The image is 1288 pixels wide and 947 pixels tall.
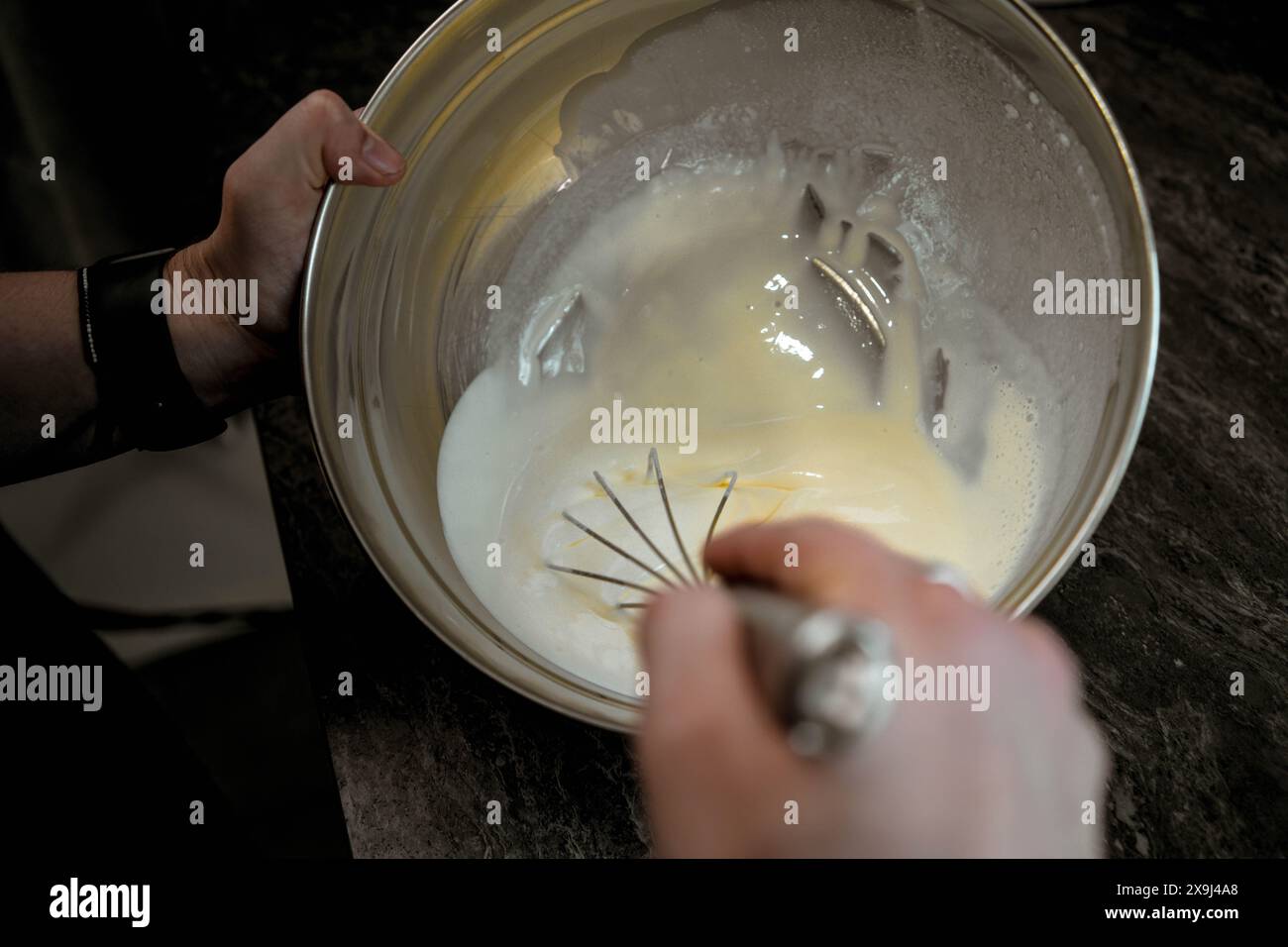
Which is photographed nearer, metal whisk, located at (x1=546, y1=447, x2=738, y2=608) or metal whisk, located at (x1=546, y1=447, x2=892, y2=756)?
metal whisk, located at (x1=546, y1=447, x2=892, y2=756)

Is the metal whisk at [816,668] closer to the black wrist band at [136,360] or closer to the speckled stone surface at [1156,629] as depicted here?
the speckled stone surface at [1156,629]

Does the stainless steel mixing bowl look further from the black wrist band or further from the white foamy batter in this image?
the black wrist band

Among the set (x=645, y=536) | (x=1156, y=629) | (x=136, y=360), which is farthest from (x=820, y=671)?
(x=136, y=360)

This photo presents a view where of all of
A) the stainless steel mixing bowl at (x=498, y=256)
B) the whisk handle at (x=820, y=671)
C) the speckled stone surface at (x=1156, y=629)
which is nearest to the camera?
the whisk handle at (x=820, y=671)

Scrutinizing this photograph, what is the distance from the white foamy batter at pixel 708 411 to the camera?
0.49m

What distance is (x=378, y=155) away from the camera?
17.8 inches

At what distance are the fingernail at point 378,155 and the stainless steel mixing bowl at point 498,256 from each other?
0.01 m

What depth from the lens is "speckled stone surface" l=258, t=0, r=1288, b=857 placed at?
0.52 metres

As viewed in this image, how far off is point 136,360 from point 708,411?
1.10 ft

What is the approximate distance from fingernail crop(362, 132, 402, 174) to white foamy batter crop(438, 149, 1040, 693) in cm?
13

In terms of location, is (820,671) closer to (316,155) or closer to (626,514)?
(626,514)

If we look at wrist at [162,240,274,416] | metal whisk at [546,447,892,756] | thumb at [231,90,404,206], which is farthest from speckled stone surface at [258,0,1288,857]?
metal whisk at [546,447,892,756]

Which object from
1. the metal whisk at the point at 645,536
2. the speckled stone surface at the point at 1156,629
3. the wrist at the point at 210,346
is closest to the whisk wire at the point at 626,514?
the metal whisk at the point at 645,536
